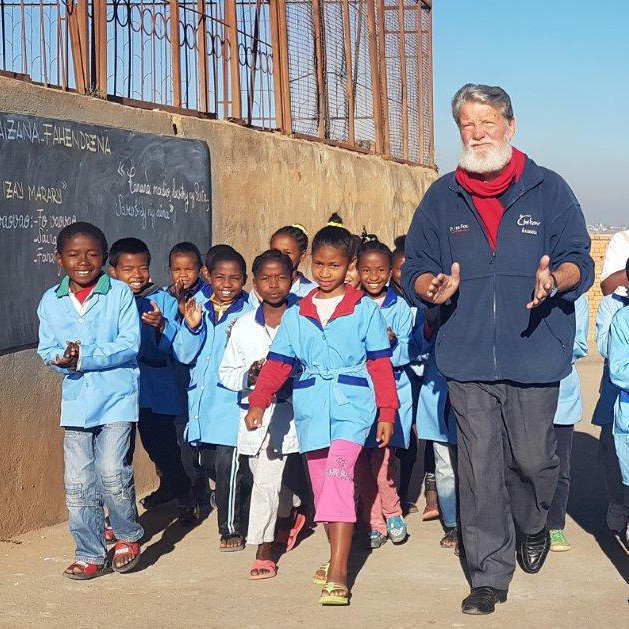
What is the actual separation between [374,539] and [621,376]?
1.61 meters

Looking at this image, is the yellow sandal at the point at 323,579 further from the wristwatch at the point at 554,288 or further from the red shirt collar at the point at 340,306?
the wristwatch at the point at 554,288

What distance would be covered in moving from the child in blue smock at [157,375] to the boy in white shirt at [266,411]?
731mm

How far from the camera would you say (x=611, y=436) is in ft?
21.0

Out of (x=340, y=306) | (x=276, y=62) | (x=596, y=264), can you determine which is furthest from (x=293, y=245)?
(x=596, y=264)

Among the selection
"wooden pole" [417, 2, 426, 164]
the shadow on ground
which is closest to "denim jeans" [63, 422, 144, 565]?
the shadow on ground

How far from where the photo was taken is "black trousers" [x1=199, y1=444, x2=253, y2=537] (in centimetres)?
629

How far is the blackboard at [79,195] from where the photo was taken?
636 centimetres

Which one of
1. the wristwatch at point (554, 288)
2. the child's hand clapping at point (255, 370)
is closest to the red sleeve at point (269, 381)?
the child's hand clapping at point (255, 370)

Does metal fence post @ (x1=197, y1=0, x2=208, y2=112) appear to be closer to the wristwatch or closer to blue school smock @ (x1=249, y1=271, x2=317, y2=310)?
blue school smock @ (x1=249, y1=271, x2=317, y2=310)

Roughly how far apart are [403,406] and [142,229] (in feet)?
6.91

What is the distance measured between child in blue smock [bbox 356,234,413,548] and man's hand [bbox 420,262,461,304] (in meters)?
1.37

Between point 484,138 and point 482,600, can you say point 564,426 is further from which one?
point 484,138

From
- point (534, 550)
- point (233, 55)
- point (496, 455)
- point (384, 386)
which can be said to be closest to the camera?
point (496, 455)

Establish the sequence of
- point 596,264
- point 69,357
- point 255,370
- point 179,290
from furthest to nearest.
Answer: point 596,264 → point 179,290 → point 255,370 → point 69,357
